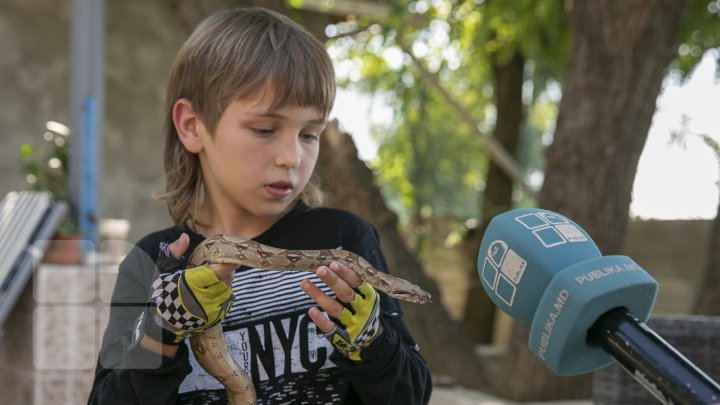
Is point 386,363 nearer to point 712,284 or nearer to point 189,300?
point 189,300

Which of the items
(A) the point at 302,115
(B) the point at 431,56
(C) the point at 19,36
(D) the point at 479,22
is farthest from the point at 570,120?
(B) the point at 431,56

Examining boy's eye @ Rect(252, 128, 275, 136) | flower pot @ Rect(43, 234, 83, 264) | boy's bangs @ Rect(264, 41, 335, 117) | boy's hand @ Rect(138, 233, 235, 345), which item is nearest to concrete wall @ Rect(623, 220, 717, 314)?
flower pot @ Rect(43, 234, 83, 264)

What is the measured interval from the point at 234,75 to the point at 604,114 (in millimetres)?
4065

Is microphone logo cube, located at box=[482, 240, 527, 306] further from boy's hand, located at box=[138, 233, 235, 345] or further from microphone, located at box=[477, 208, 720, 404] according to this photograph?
boy's hand, located at box=[138, 233, 235, 345]

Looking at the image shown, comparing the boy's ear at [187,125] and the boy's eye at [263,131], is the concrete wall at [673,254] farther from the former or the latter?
the boy's eye at [263,131]

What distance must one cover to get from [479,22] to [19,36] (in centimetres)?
524

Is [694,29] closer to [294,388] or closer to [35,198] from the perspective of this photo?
[35,198]

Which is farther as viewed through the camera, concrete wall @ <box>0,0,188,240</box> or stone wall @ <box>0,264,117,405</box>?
concrete wall @ <box>0,0,188,240</box>

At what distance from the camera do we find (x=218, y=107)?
2.23 m

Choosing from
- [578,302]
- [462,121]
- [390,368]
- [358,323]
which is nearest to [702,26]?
[462,121]

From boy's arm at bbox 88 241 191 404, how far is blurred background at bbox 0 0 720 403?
2734 millimetres

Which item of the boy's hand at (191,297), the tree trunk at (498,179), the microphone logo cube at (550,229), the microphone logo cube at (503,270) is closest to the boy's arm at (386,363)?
the boy's hand at (191,297)

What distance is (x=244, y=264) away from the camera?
1879 millimetres

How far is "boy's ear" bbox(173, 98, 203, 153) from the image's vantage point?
2.36m
